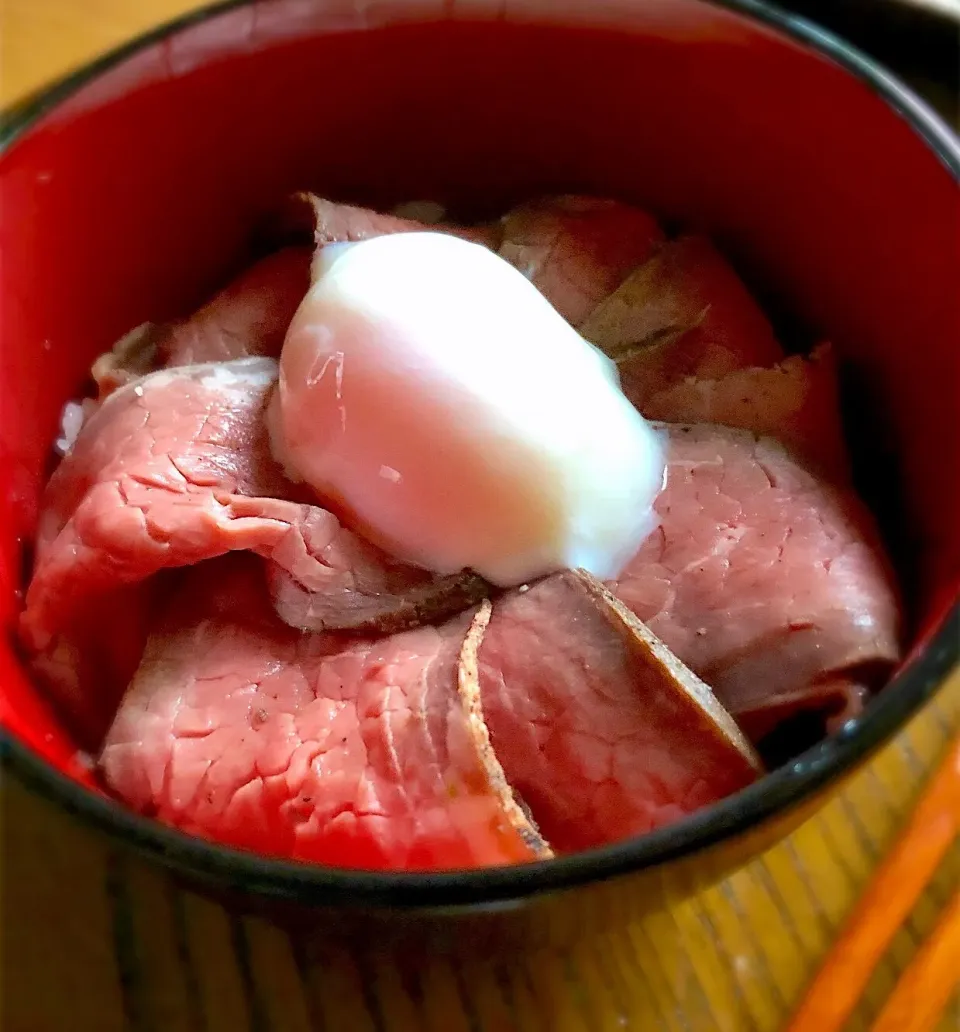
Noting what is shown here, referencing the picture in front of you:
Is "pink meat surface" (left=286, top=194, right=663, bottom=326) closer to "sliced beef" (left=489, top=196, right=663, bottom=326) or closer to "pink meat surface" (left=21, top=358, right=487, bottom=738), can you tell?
"sliced beef" (left=489, top=196, right=663, bottom=326)

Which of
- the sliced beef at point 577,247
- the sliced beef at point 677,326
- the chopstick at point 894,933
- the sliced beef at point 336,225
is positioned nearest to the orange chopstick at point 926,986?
the chopstick at point 894,933

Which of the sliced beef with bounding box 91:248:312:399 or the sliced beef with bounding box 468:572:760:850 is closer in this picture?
the sliced beef with bounding box 468:572:760:850

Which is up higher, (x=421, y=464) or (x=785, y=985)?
(x=421, y=464)

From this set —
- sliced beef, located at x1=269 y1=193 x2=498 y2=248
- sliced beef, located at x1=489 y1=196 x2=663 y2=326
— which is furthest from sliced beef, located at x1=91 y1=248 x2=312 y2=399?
sliced beef, located at x1=489 y1=196 x2=663 y2=326

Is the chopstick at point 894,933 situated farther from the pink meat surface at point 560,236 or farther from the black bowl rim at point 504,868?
the pink meat surface at point 560,236

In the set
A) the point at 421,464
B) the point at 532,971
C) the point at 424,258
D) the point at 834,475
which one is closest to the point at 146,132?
the point at 424,258

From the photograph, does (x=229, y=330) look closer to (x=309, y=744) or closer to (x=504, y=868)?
(x=309, y=744)

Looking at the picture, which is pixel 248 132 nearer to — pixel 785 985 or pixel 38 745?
pixel 38 745
